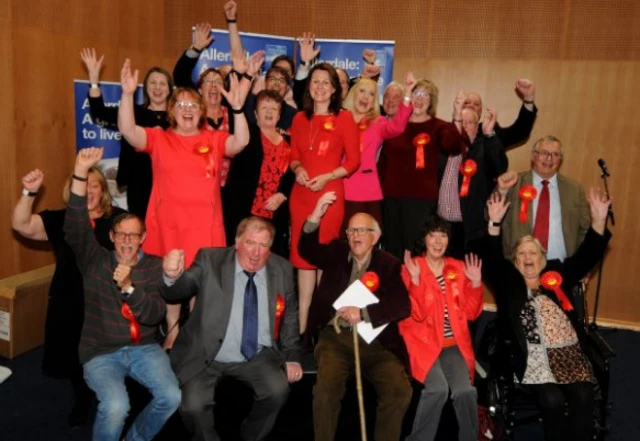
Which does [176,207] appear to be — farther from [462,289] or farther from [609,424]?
[609,424]

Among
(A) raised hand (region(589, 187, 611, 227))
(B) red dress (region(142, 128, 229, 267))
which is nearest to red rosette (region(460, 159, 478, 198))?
(A) raised hand (region(589, 187, 611, 227))

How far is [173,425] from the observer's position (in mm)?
3217

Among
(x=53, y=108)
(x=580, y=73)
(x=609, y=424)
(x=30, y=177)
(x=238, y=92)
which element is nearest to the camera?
(x=30, y=177)

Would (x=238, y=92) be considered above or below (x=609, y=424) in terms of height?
above

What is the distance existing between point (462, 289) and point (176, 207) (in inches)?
68.9

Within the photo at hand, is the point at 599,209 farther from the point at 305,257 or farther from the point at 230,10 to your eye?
the point at 230,10

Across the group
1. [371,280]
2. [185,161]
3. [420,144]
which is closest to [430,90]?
[420,144]

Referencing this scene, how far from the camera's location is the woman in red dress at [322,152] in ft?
12.8

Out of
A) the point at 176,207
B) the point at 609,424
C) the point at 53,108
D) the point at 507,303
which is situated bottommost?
the point at 609,424

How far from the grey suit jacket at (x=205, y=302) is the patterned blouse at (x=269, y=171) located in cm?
84

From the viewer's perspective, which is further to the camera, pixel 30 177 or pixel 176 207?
pixel 176 207

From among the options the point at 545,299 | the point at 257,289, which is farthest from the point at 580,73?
the point at 257,289

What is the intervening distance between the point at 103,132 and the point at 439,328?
11.1 feet

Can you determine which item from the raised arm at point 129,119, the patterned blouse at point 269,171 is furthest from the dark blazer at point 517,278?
the raised arm at point 129,119
